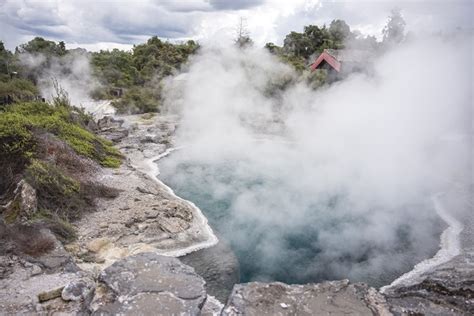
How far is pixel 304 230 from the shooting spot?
25.3ft

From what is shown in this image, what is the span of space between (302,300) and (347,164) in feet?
23.3

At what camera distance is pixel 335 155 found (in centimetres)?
1183

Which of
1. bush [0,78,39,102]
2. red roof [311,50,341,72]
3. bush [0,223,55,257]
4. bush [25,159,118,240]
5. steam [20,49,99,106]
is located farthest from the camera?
steam [20,49,99,106]

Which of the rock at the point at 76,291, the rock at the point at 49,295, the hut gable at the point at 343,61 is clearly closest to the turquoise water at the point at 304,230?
the rock at the point at 76,291

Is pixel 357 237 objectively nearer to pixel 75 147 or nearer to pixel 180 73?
pixel 75 147

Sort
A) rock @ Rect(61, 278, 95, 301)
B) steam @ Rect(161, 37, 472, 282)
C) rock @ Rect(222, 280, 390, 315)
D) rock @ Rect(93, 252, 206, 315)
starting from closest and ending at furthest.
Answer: rock @ Rect(93, 252, 206, 315) → rock @ Rect(222, 280, 390, 315) → rock @ Rect(61, 278, 95, 301) → steam @ Rect(161, 37, 472, 282)

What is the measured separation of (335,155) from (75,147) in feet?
24.5

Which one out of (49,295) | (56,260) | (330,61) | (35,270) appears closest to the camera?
(49,295)

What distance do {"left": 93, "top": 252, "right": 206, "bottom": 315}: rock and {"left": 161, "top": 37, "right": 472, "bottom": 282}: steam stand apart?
6.88 feet

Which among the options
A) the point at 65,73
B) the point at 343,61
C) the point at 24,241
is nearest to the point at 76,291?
the point at 24,241

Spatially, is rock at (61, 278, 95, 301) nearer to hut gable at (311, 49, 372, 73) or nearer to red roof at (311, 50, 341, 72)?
hut gable at (311, 49, 372, 73)

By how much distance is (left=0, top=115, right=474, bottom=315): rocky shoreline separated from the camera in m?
4.37

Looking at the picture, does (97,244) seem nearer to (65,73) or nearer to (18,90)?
(18,90)

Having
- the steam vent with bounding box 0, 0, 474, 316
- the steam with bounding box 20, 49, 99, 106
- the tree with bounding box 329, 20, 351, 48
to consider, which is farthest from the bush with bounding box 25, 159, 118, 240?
the tree with bounding box 329, 20, 351, 48
